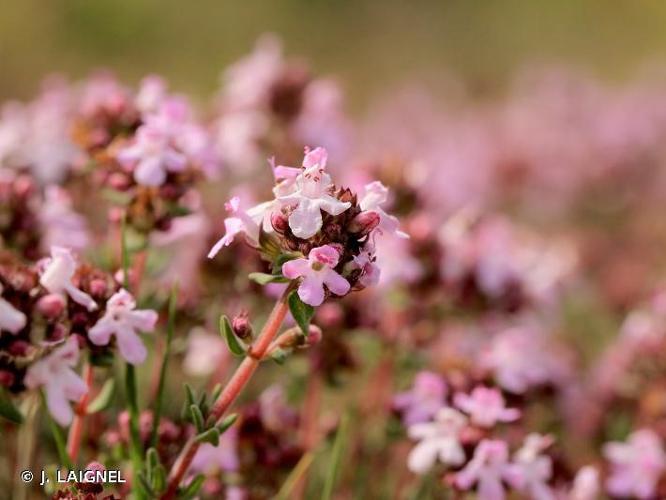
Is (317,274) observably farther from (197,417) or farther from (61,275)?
(61,275)

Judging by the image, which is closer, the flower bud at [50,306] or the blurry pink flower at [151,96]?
the flower bud at [50,306]

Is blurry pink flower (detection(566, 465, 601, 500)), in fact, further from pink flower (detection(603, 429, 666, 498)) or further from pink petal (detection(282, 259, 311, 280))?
pink petal (detection(282, 259, 311, 280))

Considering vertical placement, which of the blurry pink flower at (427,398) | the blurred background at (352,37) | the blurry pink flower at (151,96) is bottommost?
the blurry pink flower at (427,398)

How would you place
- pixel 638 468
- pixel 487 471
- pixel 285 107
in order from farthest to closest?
1. pixel 285 107
2. pixel 638 468
3. pixel 487 471

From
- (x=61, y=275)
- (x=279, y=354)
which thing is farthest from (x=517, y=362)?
(x=61, y=275)

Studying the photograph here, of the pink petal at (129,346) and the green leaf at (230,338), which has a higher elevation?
the pink petal at (129,346)

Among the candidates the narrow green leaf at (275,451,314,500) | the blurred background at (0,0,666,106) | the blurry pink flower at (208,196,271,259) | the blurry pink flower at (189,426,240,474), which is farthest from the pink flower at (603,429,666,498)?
the blurred background at (0,0,666,106)

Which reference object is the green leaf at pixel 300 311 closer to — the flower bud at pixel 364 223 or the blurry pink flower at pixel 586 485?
the flower bud at pixel 364 223

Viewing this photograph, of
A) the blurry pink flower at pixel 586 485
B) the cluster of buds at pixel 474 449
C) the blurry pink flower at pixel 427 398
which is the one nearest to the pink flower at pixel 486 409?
the cluster of buds at pixel 474 449

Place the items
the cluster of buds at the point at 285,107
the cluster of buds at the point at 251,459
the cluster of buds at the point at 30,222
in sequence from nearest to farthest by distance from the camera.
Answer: the cluster of buds at the point at 251,459 < the cluster of buds at the point at 30,222 < the cluster of buds at the point at 285,107
